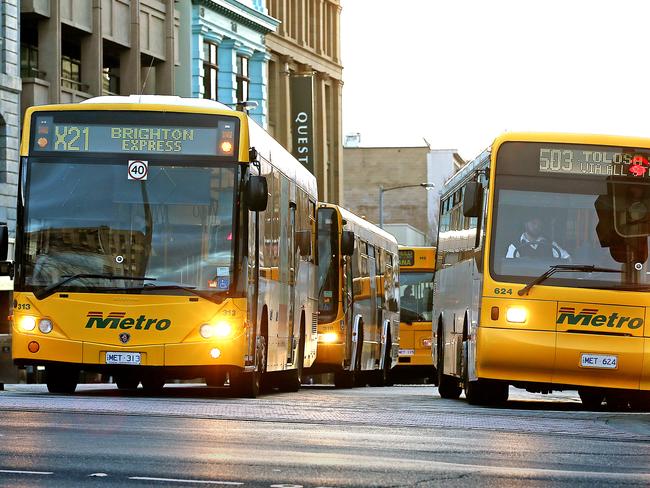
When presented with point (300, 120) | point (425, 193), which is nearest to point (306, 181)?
point (300, 120)

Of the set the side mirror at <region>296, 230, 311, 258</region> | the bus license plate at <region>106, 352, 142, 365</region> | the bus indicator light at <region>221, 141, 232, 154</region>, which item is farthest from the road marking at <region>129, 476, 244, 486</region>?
the side mirror at <region>296, 230, 311, 258</region>

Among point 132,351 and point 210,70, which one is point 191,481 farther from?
point 210,70

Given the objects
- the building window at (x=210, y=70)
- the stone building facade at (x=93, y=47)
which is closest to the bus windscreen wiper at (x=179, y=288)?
the stone building facade at (x=93, y=47)

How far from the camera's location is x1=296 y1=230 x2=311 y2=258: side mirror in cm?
2763

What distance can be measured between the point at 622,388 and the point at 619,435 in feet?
16.3

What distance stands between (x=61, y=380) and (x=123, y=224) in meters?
3.17

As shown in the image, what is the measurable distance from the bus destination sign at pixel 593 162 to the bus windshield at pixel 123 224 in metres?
3.77

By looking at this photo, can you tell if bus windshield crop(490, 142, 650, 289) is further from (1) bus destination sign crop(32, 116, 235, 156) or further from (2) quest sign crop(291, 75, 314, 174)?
(2) quest sign crop(291, 75, 314, 174)

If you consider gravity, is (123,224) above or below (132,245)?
above

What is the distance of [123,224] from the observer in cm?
2147

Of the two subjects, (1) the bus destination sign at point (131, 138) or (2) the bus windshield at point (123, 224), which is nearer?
(2) the bus windshield at point (123, 224)

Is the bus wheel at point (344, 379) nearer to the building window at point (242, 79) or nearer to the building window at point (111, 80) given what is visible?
the building window at point (111, 80)

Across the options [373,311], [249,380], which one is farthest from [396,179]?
[249,380]

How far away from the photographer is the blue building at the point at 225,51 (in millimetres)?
58219
